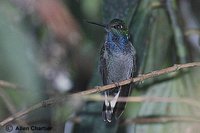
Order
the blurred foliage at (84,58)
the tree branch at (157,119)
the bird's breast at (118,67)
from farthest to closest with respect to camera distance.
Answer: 1. the bird's breast at (118,67)
2. the tree branch at (157,119)
3. the blurred foliage at (84,58)

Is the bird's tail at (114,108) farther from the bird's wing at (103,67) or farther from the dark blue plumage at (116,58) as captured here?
the bird's wing at (103,67)

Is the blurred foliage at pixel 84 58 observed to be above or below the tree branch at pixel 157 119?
above

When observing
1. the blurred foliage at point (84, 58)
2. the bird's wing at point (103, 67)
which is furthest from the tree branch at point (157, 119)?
the bird's wing at point (103, 67)

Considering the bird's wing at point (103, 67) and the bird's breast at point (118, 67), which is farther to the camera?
the bird's breast at point (118, 67)

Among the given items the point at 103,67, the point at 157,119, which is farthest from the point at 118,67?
the point at 157,119

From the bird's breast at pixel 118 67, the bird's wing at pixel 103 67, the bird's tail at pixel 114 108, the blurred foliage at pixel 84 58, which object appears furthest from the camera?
the bird's breast at pixel 118 67

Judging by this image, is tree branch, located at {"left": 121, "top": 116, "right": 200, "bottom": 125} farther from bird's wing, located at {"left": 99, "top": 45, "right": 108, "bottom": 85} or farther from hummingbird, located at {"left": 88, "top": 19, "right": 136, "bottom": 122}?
bird's wing, located at {"left": 99, "top": 45, "right": 108, "bottom": 85}

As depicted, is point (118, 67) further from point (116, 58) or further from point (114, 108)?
point (114, 108)

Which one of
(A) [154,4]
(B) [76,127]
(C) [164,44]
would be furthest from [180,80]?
(B) [76,127]
